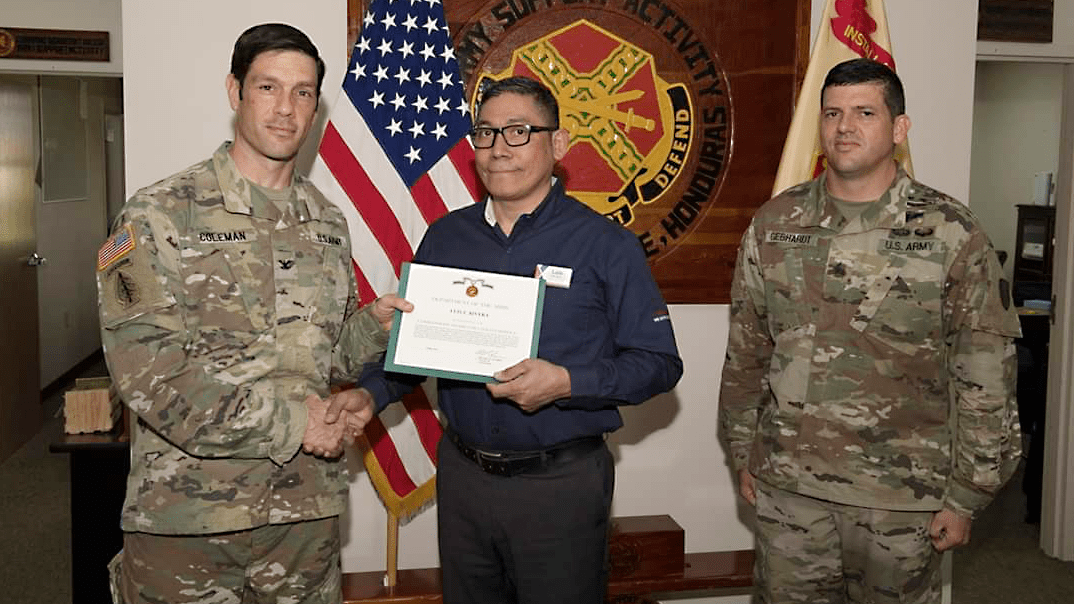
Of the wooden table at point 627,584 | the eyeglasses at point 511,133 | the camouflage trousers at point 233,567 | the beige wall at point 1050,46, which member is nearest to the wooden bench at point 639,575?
the wooden table at point 627,584

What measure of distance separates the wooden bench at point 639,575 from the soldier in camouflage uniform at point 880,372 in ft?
2.53

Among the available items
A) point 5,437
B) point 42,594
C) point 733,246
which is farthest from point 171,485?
point 5,437

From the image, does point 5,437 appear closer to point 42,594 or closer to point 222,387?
point 42,594

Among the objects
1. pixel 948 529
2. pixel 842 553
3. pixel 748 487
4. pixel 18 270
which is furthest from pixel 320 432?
pixel 18 270

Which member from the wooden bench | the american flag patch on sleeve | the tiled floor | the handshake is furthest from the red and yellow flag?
the american flag patch on sleeve

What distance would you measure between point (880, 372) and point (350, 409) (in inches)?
46.0

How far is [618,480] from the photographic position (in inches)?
133

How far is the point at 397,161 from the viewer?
9.59 ft

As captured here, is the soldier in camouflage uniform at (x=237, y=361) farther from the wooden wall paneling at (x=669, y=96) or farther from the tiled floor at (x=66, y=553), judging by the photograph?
the tiled floor at (x=66, y=553)

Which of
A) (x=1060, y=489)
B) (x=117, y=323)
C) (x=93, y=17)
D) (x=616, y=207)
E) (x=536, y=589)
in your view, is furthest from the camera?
(x=1060, y=489)

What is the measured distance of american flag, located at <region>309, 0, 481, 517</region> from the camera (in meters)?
2.90

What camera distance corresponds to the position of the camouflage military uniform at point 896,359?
7.42ft

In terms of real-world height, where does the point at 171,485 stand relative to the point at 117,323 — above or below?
below

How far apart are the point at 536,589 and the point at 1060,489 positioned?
295 centimetres
